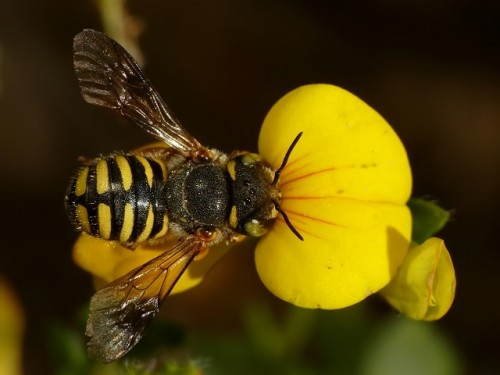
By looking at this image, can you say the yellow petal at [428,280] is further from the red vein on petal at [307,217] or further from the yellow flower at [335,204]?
the red vein on petal at [307,217]

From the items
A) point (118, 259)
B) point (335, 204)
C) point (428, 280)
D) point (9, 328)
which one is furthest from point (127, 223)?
point (9, 328)

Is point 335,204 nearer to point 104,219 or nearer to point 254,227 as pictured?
point 254,227

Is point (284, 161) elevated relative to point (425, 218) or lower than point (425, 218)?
elevated

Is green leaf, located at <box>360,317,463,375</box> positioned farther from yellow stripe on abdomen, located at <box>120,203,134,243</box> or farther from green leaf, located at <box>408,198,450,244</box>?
yellow stripe on abdomen, located at <box>120,203,134,243</box>

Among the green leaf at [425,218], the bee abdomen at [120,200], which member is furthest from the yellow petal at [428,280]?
the bee abdomen at [120,200]

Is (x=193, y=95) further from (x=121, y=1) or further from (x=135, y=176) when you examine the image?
(x=135, y=176)

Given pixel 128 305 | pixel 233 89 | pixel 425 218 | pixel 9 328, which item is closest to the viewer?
pixel 128 305

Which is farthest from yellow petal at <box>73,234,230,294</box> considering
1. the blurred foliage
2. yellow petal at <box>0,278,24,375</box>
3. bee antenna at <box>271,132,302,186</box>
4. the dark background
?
the dark background
